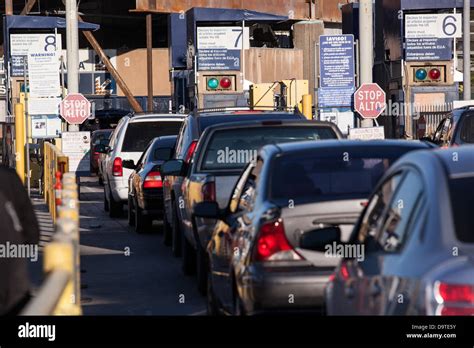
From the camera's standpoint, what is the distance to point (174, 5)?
59656 mm

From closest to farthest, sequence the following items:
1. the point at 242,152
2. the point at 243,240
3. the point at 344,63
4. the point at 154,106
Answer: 1. the point at 243,240
2. the point at 242,152
3. the point at 344,63
4. the point at 154,106

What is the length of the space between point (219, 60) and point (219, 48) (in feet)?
1.16

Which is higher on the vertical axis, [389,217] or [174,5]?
[174,5]

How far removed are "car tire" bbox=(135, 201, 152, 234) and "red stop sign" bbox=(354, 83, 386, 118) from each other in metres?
4.46

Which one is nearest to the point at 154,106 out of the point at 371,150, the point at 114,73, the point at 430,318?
the point at 114,73

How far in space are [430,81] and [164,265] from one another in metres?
19.9

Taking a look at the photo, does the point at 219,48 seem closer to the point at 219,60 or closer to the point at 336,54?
the point at 219,60

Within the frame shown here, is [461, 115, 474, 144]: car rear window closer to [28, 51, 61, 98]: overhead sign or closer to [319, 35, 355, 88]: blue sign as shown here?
[319, 35, 355, 88]: blue sign

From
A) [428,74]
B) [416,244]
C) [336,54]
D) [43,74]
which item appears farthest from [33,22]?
[416,244]

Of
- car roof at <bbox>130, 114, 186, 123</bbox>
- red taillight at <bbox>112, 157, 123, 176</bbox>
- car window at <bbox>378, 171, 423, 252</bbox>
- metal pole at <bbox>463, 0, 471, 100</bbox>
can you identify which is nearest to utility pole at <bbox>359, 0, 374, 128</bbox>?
car roof at <bbox>130, 114, 186, 123</bbox>

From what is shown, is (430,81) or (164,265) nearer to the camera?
(164,265)

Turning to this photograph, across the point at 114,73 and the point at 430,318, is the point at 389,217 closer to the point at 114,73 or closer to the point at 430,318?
the point at 430,318

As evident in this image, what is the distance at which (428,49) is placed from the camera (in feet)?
114

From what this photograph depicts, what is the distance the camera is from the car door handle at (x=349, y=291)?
7.13 meters
